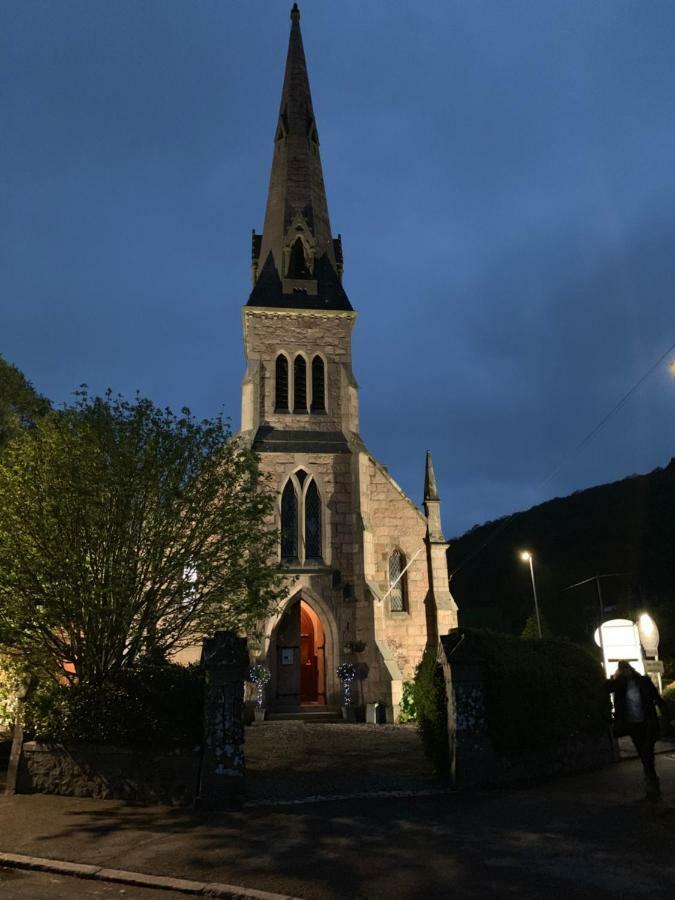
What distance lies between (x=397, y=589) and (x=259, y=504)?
10.6 metres

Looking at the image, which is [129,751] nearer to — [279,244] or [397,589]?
[397,589]

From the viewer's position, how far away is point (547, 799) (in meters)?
8.33

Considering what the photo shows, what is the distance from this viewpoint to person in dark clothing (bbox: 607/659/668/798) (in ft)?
24.8

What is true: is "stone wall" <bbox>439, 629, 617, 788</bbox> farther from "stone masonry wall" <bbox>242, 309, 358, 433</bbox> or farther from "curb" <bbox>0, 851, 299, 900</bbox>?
"stone masonry wall" <bbox>242, 309, 358, 433</bbox>

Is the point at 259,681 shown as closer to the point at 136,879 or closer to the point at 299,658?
the point at 299,658

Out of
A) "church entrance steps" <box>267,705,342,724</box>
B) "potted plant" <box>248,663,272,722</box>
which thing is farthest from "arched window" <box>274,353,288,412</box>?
"church entrance steps" <box>267,705,342,724</box>

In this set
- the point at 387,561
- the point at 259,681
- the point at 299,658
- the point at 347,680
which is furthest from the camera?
the point at 387,561

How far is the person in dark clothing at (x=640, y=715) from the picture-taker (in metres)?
7.55

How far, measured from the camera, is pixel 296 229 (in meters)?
28.8

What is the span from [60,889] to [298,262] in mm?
25992

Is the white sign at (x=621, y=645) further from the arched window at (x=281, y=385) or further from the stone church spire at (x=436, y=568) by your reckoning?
the arched window at (x=281, y=385)

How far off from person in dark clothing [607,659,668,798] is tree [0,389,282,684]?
6864 millimetres

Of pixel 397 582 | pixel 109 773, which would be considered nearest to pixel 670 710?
pixel 109 773

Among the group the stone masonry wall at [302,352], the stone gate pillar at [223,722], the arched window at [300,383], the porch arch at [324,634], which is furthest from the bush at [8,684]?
the arched window at [300,383]
